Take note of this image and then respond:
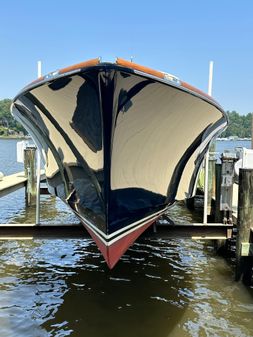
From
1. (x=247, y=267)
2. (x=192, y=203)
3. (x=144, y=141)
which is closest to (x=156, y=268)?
(x=247, y=267)

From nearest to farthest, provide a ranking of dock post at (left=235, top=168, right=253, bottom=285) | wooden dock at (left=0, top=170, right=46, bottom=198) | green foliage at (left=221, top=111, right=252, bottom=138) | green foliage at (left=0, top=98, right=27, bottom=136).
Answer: dock post at (left=235, top=168, right=253, bottom=285) < wooden dock at (left=0, top=170, right=46, bottom=198) < green foliage at (left=0, top=98, right=27, bottom=136) < green foliage at (left=221, top=111, right=252, bottom=138)

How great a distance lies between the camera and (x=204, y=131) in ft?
17.8

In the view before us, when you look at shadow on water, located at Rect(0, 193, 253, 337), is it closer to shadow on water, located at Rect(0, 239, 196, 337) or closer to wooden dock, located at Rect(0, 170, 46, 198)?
shadow on water, located at Rect(0, 239, 196, 337)

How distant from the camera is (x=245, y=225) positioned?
6.35 meters

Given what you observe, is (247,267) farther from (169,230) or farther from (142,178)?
(142,178)

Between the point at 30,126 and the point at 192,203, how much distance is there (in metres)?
8.37

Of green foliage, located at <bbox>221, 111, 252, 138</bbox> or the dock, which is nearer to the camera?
the dock

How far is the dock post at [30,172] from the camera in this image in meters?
12.5

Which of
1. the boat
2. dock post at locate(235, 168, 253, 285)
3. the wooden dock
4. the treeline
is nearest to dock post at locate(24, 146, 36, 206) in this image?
the wooden dock

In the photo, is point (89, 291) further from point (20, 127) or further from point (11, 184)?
point (20, 127)

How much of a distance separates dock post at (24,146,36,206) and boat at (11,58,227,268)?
268 inches

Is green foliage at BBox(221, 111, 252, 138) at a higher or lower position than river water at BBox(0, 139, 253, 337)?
higher

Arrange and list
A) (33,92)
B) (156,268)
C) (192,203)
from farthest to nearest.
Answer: (192,203) < (156,268) < (33,92)

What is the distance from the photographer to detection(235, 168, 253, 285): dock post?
249 inches
